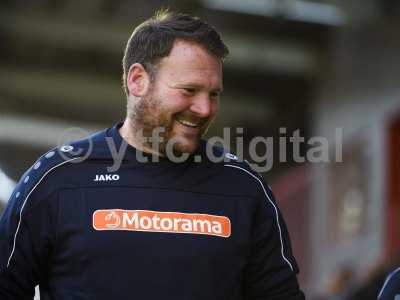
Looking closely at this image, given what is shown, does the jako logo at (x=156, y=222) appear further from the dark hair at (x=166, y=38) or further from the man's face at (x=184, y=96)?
the dark hair at (x=166, y=38)

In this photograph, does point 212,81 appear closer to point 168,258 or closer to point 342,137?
point 168,258

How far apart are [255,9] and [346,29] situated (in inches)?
56.3

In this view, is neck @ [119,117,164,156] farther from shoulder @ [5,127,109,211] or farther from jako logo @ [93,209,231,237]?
jako logo @ [93,209,231,237]

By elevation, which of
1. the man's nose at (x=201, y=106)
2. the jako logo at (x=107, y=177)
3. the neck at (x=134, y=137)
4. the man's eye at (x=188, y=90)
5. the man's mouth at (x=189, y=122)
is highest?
the man's eye at (x=188, y=90)

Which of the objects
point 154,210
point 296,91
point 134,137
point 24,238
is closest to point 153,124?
point 134,137

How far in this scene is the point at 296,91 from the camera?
18703 mm

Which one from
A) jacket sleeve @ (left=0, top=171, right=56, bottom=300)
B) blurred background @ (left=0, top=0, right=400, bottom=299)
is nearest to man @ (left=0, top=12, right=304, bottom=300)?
jacket sleeve @ (left=0, top=171, right=56, bottom=300)

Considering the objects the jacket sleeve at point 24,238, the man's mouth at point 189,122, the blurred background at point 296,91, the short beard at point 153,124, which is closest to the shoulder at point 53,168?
the jacket sleeve at point 24,238

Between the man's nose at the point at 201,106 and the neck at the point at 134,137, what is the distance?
202mm

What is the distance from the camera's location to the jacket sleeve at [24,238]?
→ 2945 millimetres

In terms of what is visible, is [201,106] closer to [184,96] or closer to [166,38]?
[184,96]

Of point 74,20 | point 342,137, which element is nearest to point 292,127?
point 342,137

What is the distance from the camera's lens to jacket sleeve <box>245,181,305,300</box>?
308cm

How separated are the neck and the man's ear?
10cm
